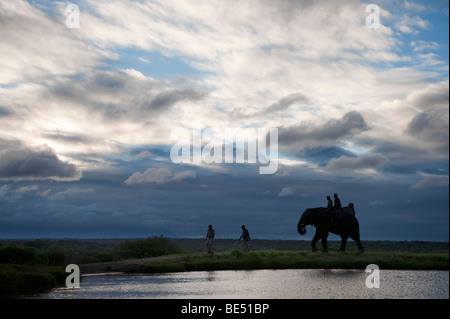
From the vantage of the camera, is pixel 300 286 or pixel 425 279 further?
pixel 425 279

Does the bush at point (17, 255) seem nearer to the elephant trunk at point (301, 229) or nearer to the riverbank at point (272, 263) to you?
the riverbank at point (272, 263)

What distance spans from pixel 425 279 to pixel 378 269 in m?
4.97

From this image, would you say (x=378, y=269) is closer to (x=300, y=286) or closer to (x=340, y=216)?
(x=340, y=216)

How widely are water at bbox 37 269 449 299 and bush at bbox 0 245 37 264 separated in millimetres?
5369

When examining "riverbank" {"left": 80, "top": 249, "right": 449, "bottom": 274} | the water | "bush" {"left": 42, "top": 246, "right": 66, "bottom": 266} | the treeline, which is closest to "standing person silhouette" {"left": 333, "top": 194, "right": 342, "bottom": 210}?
"riverbank" {"left": 80, "top": 249, "right": 449, "bottom": 274}

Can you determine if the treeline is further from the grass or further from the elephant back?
the elephant back

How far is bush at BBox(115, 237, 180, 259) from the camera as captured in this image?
1715 inches

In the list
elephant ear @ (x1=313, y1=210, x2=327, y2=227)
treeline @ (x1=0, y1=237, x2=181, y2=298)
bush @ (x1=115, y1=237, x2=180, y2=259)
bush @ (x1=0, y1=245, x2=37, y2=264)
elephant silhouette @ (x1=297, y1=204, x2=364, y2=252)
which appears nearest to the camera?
treeline @ (x1=0, y1=237, x2=181, y2=298)

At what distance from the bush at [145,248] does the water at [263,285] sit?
12.7 metres

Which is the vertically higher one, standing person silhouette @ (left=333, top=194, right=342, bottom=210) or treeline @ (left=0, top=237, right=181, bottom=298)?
standing person silhouette @ (left=333, top=194, right=342, bottom=210)

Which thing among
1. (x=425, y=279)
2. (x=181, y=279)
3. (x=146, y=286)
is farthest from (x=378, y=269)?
(x=146, y=286)

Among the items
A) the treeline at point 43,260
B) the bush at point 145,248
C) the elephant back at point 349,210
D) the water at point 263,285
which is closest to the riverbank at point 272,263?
the water at point 263,285
